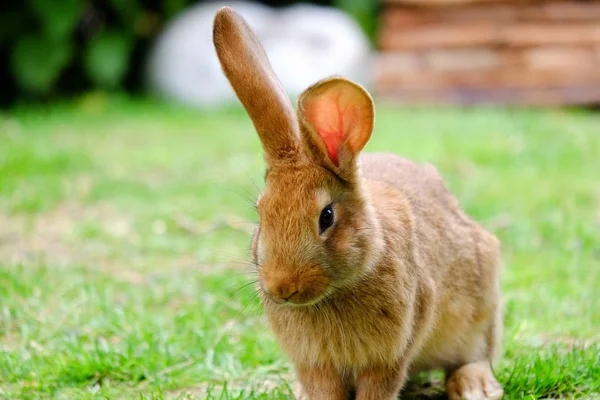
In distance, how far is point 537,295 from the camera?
4176 millimetres

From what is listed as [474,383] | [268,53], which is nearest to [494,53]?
[268,53]

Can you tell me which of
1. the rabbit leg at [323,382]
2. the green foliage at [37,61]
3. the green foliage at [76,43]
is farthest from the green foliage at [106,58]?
the rabbit leg at [323,382]

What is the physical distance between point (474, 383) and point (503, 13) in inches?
308

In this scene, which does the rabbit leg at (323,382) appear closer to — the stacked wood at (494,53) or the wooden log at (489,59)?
the stacked wood at (494,53)

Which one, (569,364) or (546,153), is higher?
(569,364)

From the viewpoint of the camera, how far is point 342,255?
2.58m

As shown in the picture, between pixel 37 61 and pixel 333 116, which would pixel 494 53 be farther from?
pixel 333 116

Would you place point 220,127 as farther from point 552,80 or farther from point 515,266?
point 515,266

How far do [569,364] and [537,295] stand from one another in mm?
1080

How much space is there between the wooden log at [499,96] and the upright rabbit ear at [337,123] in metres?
7.54

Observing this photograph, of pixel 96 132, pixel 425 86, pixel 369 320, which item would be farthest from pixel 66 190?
pixel 425 86

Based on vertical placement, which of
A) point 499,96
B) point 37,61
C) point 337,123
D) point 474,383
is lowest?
point 499,96

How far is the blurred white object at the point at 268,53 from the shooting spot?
10.4m

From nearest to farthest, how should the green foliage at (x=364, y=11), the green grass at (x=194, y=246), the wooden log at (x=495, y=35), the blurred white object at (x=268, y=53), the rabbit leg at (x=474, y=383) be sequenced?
1. the rabbit leg at (x=474, y=383)
2. the green grass at (x=194, y=246)
3. the wooden log at (x=495, y=35)
4. the blurred white object at (x=268, y=53)
5. the green foliage at (x=364, y=11)
